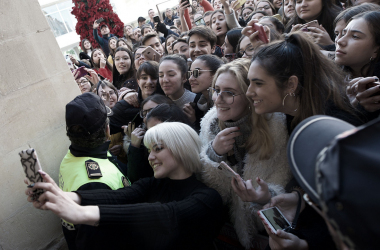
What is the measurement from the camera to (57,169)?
7.95ft

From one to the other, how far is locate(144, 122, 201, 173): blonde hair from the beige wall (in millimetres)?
1152

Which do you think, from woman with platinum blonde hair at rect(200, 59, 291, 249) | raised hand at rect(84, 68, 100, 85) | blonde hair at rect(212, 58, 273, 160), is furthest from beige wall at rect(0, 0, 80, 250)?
raised hand at rect(84, 68, 100, 85)

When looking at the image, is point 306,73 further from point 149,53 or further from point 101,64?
point 101,64

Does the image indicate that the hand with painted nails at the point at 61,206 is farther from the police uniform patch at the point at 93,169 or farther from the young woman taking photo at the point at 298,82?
the young woman taking photo at the point at 298,82

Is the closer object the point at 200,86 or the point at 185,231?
the point at 185,231

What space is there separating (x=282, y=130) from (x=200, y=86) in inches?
45.9

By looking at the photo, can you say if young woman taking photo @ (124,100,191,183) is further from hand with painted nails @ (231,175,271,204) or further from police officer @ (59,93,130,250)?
hand with painted nails @ (231,175,271,204)

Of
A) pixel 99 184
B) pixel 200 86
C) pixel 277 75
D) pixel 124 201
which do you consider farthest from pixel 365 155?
pixel 200 86

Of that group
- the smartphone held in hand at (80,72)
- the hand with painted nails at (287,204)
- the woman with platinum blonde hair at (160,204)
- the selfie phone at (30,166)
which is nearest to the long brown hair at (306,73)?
the hand with painted nails at (287,204)

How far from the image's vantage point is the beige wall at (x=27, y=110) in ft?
6.70

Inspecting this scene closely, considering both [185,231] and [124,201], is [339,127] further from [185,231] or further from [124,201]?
[124,201]

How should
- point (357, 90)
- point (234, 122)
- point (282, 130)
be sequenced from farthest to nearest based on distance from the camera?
point (234, 122) → point (282, 130) → point (357, 90)

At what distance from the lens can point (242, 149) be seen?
6.28ft

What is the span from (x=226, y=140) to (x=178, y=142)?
0.33 m
